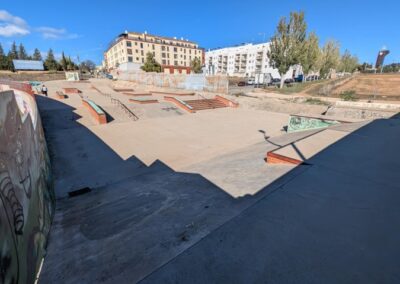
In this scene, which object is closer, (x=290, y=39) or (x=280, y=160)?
(x=280, y=160)

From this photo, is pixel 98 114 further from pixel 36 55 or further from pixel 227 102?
pixel 36 55

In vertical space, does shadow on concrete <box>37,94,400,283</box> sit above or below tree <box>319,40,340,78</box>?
below

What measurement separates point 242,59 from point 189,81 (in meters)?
61.1

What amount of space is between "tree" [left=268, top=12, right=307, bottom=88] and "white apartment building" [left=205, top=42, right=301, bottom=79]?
3817cm

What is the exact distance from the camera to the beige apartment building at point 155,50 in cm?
6550

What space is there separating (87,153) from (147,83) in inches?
1062

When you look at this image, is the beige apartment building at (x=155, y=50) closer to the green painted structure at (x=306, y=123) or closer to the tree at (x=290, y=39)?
the tree at (x=290, y=39)

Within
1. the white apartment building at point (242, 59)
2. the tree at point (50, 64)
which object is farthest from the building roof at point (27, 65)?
the white apartment building at point (242, 59)

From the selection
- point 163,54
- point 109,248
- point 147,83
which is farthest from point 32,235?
point 163,54

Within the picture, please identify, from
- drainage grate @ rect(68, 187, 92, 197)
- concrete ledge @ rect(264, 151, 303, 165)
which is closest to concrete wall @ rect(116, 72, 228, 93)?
concrete ledge @ rect(264, 151, 303, 165)

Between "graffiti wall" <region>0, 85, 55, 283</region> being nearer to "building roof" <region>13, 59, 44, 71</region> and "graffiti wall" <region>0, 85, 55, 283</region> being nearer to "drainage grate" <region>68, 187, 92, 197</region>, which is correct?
"drainage grate" <region>68, 187, 92, 197</region>

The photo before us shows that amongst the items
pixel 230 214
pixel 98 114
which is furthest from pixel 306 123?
pixel 98 114

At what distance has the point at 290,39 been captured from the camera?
2680 centimetres

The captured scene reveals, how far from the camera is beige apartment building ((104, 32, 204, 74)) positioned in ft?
215
